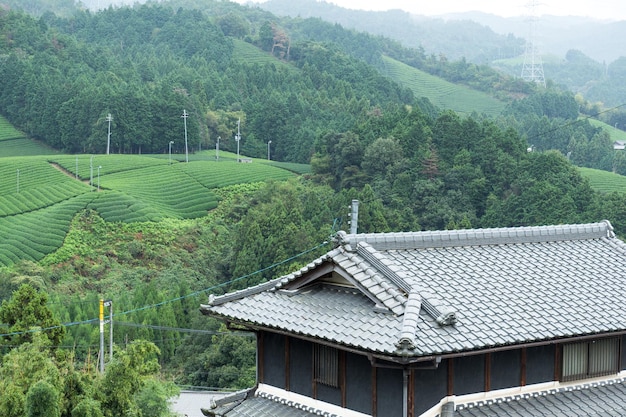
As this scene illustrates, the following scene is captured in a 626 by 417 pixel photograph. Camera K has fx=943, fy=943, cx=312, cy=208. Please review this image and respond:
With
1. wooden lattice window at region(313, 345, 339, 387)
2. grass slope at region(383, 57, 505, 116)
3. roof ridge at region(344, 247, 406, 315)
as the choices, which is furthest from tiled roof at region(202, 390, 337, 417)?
grass slope at region(383, 57, 505, 116)

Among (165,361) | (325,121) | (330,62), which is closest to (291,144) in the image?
(325,121)

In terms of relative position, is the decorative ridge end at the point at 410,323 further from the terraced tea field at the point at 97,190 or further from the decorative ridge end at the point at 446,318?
the terraced tea field at the point at 97,190

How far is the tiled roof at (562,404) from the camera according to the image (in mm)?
10773

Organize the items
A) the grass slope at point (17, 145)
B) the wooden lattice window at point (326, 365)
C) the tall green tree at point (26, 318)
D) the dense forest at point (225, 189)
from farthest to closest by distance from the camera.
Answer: the grass slope at point (17, 145) < the dense forest at point (225, 189) < the tall green tree at point (26, 318) < the wooden lattice window at point (326, 365)

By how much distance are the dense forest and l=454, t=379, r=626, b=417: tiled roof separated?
280cm

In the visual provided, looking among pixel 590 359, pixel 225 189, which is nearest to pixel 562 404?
pixel 590 359

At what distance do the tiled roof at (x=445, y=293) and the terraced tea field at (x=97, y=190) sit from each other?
40.9 m

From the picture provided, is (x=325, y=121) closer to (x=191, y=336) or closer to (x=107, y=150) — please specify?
(x=107, y=150)

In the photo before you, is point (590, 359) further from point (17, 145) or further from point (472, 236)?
point (17, 145)

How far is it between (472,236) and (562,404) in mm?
2389

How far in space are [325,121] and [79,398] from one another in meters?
69.9

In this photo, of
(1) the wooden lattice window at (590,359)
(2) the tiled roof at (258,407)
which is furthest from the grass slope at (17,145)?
(1) the wooden lattice window at (590,359)

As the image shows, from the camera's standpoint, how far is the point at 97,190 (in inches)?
2411

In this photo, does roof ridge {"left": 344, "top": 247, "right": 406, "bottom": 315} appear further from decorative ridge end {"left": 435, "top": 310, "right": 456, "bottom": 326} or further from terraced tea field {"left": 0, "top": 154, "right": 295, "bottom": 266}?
terraced tea field {"left": 0, "top": 154, "right": 295, "bottom": 266}
